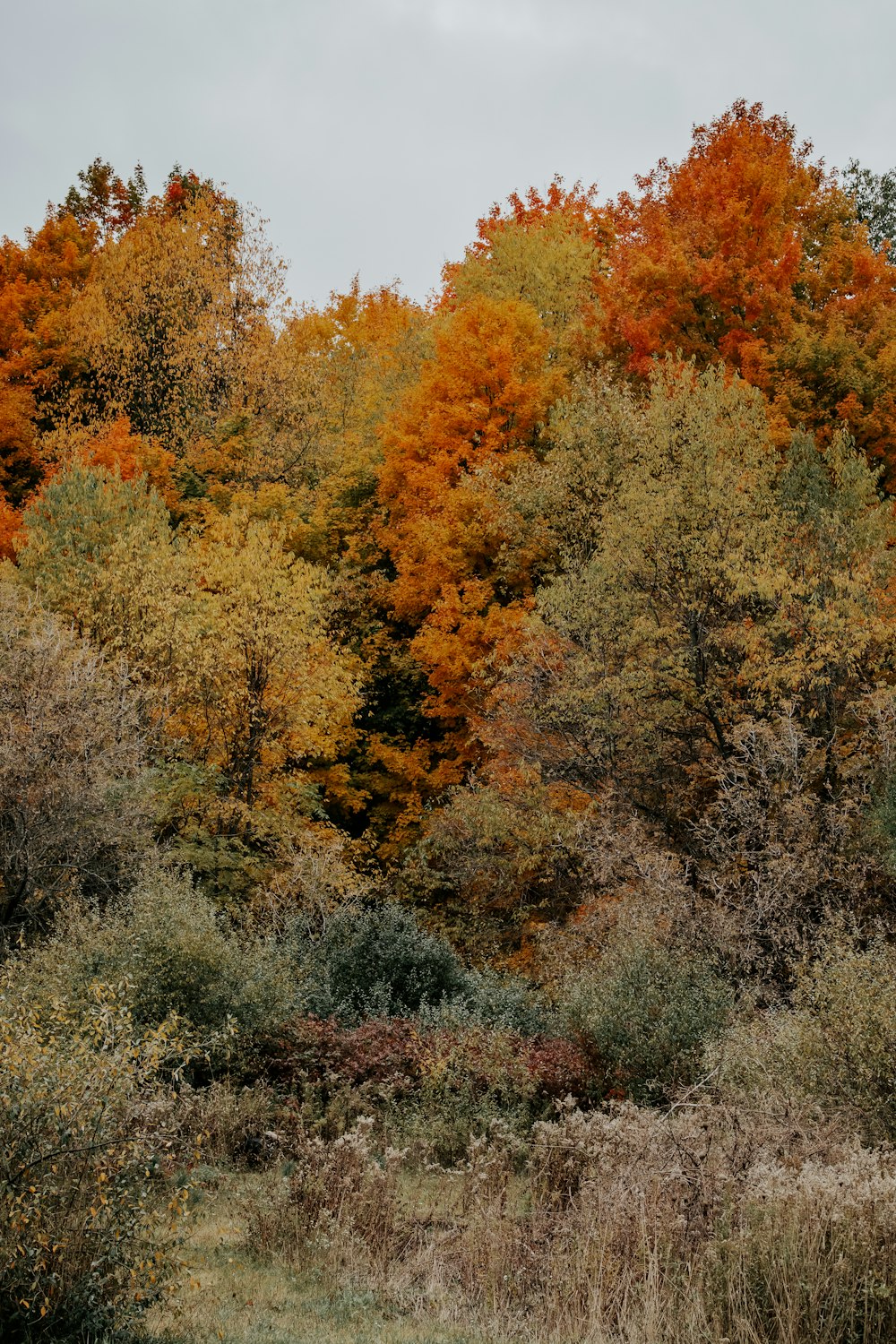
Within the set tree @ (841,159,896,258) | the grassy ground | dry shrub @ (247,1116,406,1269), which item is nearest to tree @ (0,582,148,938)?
dry shrub @ (247,1116,406,1269)

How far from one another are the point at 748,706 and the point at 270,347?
22.5 meters

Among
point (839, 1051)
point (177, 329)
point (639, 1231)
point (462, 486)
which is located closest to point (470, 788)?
point (462, 486)

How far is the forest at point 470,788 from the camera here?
7.04 m

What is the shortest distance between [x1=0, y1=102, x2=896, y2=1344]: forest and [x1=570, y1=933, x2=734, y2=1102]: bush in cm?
6

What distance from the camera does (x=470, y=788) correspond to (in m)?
25.4

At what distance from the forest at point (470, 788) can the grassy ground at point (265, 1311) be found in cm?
6

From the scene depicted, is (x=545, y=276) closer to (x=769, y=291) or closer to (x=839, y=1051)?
(x=769, y=291)

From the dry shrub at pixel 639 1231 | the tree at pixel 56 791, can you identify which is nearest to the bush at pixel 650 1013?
the dry shrub at pixel 639 1231

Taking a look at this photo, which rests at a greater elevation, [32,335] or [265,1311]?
[32,335]

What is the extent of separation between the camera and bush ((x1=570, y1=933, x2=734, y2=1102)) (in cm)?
1198

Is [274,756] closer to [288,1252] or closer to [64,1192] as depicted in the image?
[288,1252]

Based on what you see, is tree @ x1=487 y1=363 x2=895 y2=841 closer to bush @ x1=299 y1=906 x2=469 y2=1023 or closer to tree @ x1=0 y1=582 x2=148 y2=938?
bush @ x1=299 y1=906 x2=469 y2=1023

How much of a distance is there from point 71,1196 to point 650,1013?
7492 mm

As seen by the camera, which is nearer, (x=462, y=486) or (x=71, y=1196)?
(x=71, y=1196)
